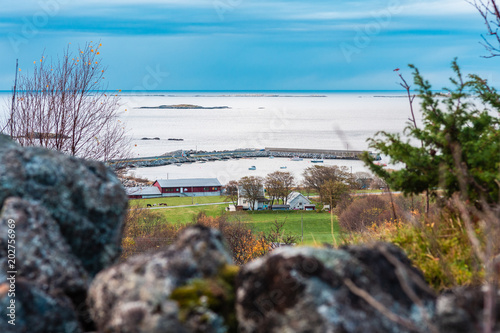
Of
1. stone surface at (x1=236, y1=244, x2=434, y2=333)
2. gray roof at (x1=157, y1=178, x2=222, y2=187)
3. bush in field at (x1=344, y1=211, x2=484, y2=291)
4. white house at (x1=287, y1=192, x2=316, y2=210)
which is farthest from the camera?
gray roof at (x1=157, y1=178, x2=222, y2=187)

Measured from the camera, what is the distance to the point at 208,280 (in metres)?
3.34

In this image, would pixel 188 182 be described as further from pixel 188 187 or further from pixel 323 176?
pixel 323 176

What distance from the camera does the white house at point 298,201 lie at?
7125cm

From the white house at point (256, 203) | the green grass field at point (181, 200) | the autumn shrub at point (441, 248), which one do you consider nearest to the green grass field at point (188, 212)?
the white house at point (256, 203)

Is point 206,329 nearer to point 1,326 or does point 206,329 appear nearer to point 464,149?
point 1,326

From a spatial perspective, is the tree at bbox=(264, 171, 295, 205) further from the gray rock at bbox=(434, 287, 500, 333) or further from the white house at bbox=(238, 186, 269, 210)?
the gray rock at bbox=(434, 287, 500, 333)

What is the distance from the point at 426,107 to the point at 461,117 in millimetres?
611

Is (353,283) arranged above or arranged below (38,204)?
below

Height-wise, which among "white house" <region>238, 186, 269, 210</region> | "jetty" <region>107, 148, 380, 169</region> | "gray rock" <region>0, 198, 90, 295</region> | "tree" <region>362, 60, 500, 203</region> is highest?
"jetty" <region>107, 148, 380, 169</region>

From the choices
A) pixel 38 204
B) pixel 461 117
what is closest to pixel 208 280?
pixel 38 204

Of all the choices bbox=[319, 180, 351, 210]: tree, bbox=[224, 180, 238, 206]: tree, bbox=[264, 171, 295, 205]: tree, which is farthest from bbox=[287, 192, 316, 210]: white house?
bbox=[319, 180, 351, 210]: tree

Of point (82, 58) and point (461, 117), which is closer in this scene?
point (461, 117)

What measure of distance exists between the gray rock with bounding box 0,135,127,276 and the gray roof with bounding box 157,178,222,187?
73.2 meters

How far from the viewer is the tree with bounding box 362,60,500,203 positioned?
6969 mm
